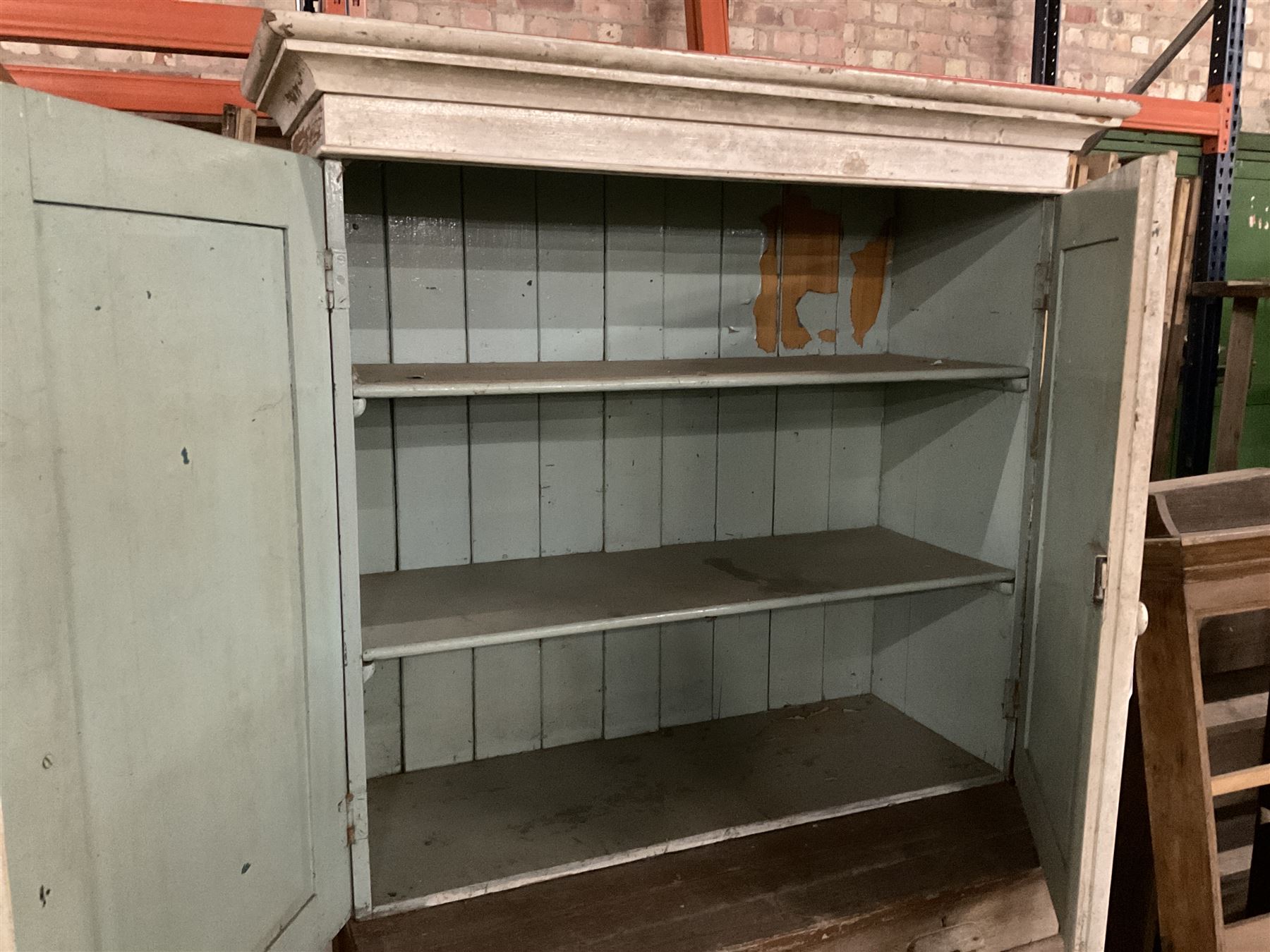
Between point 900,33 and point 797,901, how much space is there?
9.90ft

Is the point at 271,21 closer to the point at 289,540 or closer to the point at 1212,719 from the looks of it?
the point at 289,540

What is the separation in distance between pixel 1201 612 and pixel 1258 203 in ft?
7.46

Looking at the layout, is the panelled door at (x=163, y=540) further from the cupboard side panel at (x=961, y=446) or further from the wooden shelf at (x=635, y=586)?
the cupboard side panel at (x=961, y=446)

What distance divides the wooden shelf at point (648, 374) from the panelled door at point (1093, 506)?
22 centimetres

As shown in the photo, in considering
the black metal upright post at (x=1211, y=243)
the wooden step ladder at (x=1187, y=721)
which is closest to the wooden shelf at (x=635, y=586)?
the wooden step ladder at (x=1187, y=721)

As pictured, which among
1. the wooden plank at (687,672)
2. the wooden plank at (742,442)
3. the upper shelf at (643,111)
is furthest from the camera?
the wooden plank at (687,672)

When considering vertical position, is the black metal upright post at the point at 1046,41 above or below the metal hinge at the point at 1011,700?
above

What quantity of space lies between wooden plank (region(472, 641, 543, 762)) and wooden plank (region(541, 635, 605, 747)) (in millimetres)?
24

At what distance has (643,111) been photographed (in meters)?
1.48

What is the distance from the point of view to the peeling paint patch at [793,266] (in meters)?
2.29

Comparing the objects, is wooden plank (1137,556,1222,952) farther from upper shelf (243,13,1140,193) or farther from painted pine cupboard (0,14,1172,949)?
upper shelf (243,13,1140,193)

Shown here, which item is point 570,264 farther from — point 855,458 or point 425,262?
point 855,458

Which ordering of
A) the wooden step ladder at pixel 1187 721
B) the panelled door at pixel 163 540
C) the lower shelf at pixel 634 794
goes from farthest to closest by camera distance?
the lower shelf at pixel 634 794, the wooden step ladder at pixel 1187 721, the panelled door at pixel 163 540

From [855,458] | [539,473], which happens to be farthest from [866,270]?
[539,473]
